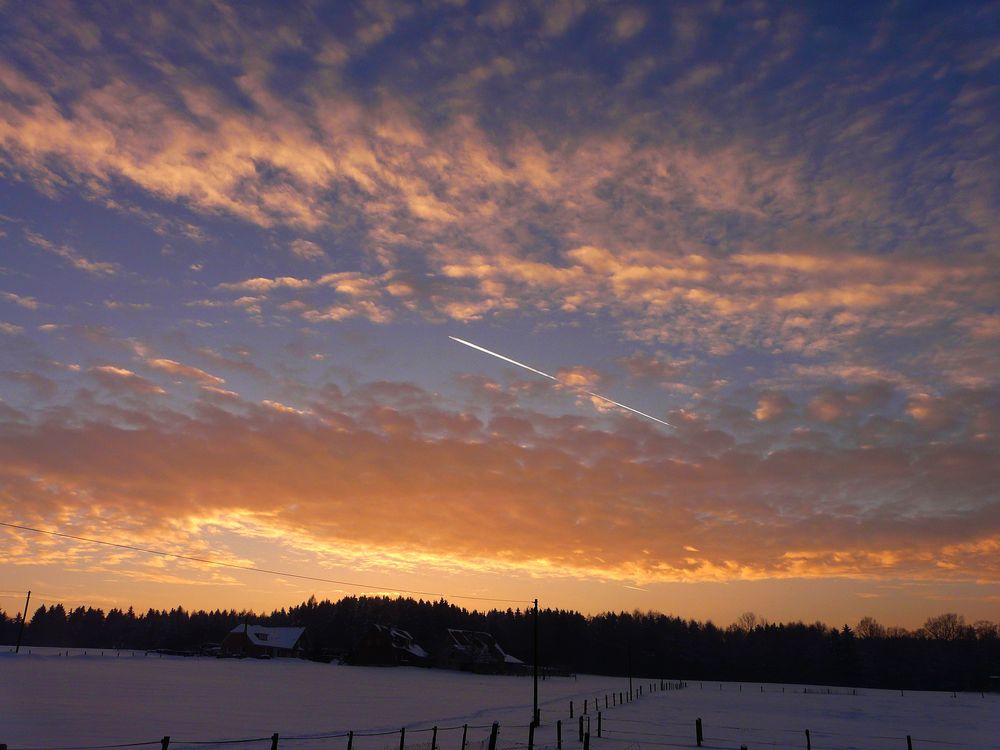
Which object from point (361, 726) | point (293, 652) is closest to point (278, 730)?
point (361, 726)

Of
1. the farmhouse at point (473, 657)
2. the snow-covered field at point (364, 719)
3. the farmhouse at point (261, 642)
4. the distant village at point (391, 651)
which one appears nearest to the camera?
the snow-covered field at point (364, 719)

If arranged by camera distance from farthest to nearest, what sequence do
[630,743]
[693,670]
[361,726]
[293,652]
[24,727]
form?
[693,670]
[293,652]
[361,726]
[630,743]
[24,727]

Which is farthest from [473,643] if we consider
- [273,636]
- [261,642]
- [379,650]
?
[273,636]

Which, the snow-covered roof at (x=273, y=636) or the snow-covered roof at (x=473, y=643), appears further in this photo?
the snow-covered roof at (x=273, y=636)

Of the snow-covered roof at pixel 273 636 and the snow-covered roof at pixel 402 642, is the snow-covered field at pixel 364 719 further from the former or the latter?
the snow-covered roof at pixel 273 636

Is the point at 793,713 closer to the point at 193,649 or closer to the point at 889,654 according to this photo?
the point at 889,654

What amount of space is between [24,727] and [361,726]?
46.3ft

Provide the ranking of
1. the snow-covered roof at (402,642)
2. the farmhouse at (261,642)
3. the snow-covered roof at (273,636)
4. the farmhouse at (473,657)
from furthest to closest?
the snow-covered roof at (273,636) < the farmhouse at (261,642) < the snow-covered roof at (402,642) < the farmhouse at (473,657)

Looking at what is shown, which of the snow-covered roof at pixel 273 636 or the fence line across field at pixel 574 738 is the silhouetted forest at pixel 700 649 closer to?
the snow-covered roof at pixel 273 636

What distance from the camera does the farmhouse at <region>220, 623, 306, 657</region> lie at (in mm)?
134625

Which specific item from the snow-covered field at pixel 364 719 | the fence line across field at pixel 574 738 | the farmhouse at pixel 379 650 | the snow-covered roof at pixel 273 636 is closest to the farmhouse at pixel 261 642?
the snow-covered roof at pixel 273 636

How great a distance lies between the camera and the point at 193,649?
154 m

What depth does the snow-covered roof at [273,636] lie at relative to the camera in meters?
138

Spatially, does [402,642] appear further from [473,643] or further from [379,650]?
[473,643]
